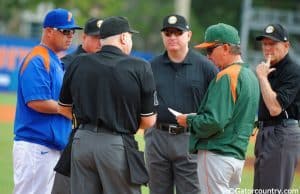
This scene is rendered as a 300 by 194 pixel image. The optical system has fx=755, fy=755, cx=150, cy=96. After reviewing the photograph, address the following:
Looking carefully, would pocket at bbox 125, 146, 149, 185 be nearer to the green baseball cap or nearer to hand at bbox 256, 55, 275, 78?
the green baseball cap

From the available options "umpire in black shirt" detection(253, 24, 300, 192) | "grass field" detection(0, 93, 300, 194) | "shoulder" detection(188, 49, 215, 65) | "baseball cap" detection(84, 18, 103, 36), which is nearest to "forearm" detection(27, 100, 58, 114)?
"baseball cap" detection(84, 18, 103, 36)

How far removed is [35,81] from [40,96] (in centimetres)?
15

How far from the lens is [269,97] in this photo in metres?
7.08

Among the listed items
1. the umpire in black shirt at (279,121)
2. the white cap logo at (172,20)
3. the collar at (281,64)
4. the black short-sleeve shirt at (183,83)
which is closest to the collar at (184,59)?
the black short-sleeve shirt at (183,83)

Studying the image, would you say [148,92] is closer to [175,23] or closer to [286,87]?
[286,87]

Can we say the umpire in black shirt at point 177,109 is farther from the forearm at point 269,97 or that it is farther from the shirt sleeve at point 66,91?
the shirt sleeve at point 66,91

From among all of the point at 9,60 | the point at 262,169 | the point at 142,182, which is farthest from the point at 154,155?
the point at 9,60

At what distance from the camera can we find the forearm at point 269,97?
7.04m

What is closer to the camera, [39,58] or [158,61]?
[39,58]

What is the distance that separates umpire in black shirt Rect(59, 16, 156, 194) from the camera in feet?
20.2

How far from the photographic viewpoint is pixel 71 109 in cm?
661

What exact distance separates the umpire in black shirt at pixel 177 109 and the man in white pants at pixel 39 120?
3.89 ft

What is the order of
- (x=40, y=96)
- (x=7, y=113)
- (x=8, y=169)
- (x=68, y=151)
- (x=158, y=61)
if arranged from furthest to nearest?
(x=7, y=113)
(x=8, y=169)
(x=158, y=61)
(x=40, y=96)
(x=68, y=151)

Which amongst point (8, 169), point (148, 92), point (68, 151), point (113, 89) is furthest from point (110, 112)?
point (8, 169)
